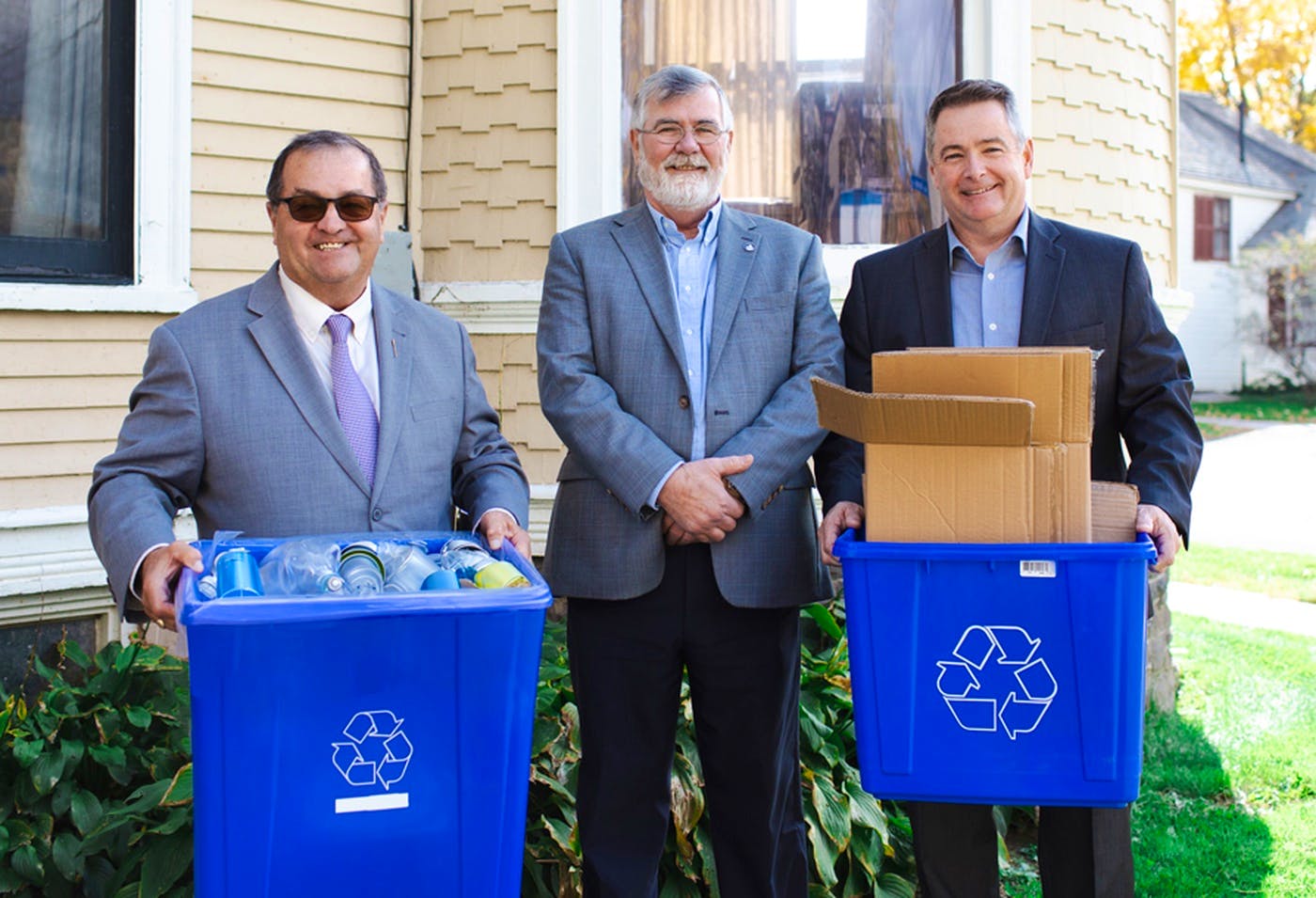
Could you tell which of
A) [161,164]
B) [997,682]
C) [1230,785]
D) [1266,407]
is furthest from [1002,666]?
[1266,407]

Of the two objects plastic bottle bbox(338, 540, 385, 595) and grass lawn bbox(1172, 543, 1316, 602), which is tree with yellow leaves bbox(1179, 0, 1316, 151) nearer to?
grass lawn bbox(1172, 543, 1316, 602)

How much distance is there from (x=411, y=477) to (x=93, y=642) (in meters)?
2.93

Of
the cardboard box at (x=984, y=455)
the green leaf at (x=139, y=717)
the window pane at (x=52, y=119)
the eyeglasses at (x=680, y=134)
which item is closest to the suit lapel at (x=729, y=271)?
the eyeglasses at (x=680, y=134)

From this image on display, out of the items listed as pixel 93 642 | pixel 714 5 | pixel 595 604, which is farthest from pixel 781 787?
pixel 714 5

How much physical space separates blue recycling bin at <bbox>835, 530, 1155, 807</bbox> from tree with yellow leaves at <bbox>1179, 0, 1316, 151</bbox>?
33036 mm

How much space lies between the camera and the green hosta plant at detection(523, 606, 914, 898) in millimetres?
3516

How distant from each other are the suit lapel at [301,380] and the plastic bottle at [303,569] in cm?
31

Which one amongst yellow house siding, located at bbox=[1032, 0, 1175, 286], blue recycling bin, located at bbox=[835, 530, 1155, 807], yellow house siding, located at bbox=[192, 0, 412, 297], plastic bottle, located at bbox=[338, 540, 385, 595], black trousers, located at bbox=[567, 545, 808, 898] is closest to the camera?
plastic bottle, located at bbox=[338, 540, 385, 595]

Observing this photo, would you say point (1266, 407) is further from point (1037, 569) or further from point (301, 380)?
point (301, 380)

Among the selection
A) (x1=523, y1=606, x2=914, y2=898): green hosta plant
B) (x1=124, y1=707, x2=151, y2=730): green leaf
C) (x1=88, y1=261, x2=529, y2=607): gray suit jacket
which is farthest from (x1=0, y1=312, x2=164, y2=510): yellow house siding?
(x1=88, y1=261, x2=529, y2=607): gray suit jacket

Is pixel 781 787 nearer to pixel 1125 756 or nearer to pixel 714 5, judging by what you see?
pixel 1125 756

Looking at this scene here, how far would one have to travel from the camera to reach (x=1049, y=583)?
7.72 ft

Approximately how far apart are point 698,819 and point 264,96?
131 inches

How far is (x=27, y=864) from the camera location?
11.0 feet
